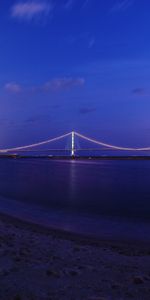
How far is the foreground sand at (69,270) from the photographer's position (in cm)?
300

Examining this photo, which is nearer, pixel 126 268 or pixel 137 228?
pixel 126 268

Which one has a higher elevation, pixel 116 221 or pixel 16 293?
pixel 16 293

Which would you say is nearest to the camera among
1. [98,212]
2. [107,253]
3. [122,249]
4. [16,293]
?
[16,293]

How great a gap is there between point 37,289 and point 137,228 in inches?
203

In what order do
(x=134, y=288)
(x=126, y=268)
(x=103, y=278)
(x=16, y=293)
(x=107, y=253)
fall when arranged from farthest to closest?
(x=107, y=253) → (x=126, y=268) → (x=103, y=278) → (x=134, y=288) → (x=16, y=293)

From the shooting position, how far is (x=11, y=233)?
19.3ft

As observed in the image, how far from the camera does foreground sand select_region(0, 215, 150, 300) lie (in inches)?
118

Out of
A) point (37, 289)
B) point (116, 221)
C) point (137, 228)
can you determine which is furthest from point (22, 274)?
point (116, 221)

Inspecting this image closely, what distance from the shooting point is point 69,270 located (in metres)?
3.70

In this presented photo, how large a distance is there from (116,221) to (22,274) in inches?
223

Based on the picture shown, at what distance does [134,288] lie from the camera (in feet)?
10.6

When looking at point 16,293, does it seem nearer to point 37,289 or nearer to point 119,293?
point 37,289

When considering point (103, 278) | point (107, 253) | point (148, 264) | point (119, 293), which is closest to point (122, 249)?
point (107, 253)

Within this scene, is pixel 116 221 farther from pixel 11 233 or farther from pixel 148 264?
pixel 148 264
